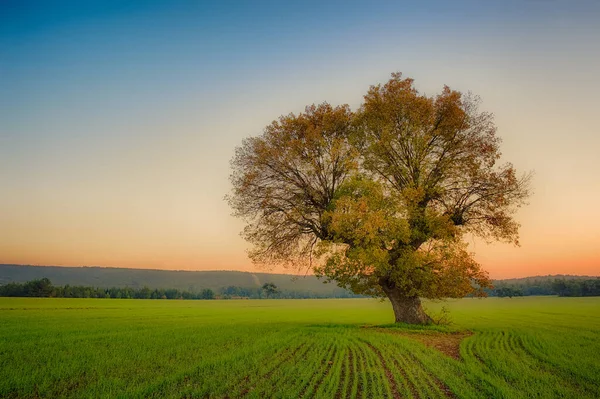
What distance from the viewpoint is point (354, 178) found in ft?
80.6

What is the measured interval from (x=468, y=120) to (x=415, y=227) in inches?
358

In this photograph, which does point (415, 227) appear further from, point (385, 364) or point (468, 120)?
point (385, 364)

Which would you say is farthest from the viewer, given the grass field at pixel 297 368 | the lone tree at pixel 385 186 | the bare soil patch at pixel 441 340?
the lone tree at pixel 385 186

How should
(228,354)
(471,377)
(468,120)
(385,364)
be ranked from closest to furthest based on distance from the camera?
(471,377)
(385,364)
(228,354)
(468,120)

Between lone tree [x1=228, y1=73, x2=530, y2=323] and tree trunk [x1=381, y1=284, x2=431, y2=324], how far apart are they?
7cm

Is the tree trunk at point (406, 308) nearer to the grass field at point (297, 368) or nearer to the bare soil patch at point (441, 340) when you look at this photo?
the bare soil patch at point (441, 340)

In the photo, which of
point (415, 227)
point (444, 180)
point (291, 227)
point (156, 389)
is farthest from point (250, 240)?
point (156, 389)

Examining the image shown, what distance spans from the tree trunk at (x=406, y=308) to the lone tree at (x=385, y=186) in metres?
0.07

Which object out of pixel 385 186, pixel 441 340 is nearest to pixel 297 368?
pixel 441 340

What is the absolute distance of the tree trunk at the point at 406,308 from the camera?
85.4ft

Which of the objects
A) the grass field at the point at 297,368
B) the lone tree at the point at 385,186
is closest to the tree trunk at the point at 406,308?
the lone tree at the point at 385,186

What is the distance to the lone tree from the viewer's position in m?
23.9

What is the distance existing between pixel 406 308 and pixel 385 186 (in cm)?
925

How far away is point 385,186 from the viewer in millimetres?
25203
